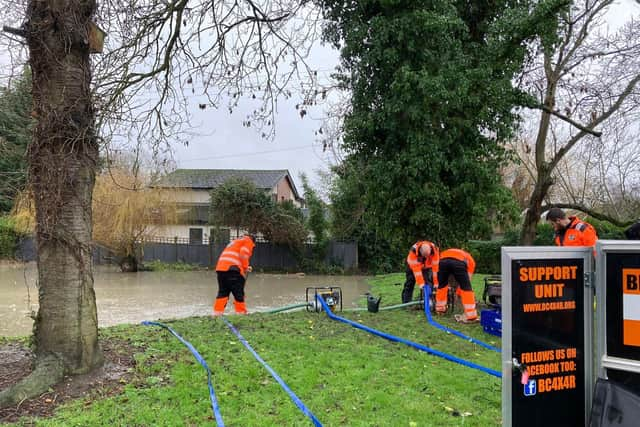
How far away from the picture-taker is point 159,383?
187 inches

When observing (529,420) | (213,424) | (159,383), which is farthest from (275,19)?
(529,420)

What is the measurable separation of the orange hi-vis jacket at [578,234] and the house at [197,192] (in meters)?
19.1

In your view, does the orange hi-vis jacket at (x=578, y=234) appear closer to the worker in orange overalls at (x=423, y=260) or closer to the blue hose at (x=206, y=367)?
A: the worker in orange overalls at (x=423, y=260)

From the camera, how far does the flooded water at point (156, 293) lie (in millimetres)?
11391

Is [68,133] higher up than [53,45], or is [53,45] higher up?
[53,45]

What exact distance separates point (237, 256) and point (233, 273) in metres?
0.33

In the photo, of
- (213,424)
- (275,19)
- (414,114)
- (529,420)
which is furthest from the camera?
(414,114)

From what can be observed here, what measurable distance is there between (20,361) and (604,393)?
547cm

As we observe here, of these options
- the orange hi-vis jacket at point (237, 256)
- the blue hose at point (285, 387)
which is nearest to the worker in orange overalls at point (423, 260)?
the orange hi-vis jacket at point (237, 256)

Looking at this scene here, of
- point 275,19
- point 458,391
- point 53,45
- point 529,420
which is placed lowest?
point 458,391

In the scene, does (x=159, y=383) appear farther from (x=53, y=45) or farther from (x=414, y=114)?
(x=414, y=114)

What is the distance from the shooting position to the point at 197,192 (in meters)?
35.8

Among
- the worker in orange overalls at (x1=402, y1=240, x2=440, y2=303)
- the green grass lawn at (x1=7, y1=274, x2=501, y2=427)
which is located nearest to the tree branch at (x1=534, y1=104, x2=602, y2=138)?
the worker in orange overalls at (x1=402, y1=240, x2=440, y2=303)

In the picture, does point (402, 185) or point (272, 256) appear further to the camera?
point (272, 256)
